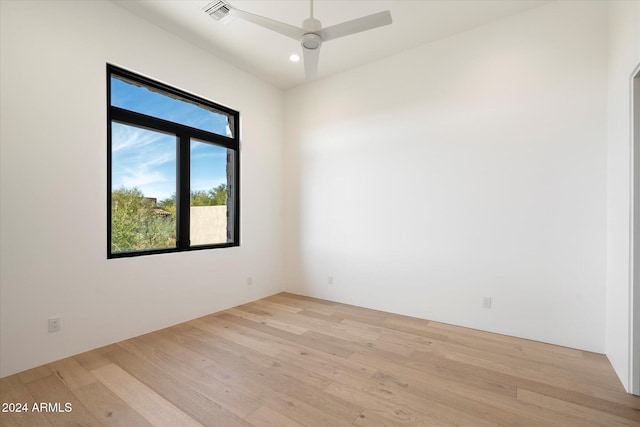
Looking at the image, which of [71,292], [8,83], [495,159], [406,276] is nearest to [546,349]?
[406,276]

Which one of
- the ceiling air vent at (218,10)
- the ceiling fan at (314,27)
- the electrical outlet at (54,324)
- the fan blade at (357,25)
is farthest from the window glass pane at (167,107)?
the fan blade at (357,25)

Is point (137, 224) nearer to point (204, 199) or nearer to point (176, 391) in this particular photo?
point (204, 199)

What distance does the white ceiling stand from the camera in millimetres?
2689

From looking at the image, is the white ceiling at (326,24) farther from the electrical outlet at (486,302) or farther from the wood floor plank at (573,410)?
the wood floor plank at (573,410)

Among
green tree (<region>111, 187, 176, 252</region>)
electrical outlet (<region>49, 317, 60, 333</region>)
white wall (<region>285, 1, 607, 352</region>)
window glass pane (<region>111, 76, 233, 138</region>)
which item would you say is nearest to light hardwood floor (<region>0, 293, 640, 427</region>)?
electrical outlet (<region>49, 317, 60, 333</region>)

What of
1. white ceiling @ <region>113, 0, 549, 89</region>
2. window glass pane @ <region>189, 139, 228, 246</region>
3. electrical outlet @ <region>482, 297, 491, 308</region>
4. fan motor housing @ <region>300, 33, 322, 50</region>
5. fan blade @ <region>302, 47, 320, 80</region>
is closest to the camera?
fan motor housing @ <region>300, 33, 322, 50</region>

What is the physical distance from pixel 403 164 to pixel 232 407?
9.65 feet

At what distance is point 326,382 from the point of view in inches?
81.3

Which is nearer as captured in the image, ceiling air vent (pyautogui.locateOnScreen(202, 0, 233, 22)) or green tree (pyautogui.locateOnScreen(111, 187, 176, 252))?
ceiling air vent (pyautogui.locateOnScreen(202, 0, 233, 22))

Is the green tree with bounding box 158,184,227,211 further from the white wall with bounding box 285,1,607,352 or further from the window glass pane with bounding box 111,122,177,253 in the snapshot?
the white wall with bounding box 285,1,607,352

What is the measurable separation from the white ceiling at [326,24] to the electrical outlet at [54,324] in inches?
113

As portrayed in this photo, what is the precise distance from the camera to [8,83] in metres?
2.14

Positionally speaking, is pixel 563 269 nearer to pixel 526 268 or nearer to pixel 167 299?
pixel 526 268

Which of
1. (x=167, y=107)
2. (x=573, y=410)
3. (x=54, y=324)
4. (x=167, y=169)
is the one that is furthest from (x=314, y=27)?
(x=54, y=324)
